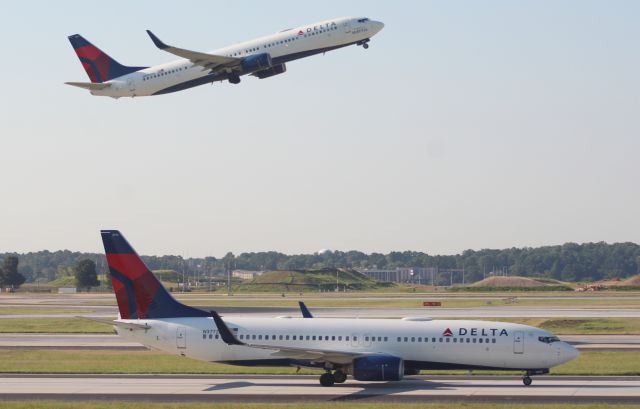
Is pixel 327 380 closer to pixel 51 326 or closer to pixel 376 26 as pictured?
pixel 376 26

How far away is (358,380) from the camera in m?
44.8

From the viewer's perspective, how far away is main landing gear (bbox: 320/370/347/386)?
1783 inches

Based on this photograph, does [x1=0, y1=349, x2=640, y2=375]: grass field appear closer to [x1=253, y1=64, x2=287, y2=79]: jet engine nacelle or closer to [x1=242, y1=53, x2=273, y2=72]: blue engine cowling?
[x1=242, y1=53, x2=273, y2=72]: blue engine cowling

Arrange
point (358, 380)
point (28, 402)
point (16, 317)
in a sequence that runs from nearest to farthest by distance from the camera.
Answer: point (28, 402) < point (358, 380) < point (16, 317)

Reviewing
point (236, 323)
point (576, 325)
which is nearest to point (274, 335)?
point (236, 323)

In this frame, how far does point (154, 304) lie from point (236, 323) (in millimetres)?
4128

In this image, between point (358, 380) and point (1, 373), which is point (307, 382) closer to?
point (358, 380)

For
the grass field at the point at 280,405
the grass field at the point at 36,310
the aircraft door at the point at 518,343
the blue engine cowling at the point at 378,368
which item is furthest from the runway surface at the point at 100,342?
the grass field at the point at 36,310

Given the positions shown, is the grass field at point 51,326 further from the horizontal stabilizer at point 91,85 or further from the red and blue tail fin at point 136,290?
the red and blue tail fin at point 136,290

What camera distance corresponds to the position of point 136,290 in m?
47.7

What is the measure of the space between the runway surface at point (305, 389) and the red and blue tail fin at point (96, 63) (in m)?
30.0

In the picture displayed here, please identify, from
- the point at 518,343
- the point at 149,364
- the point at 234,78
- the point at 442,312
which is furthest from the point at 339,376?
the point at 442,312

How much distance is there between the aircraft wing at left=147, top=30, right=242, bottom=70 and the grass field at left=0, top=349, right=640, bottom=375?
1985cm

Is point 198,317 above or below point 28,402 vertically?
above
